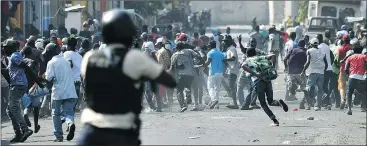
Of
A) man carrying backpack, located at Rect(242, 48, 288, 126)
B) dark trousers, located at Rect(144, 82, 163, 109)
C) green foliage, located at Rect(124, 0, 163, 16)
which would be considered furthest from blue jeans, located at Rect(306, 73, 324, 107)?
green foliage, located at Rect(124, 0, 163, 16)

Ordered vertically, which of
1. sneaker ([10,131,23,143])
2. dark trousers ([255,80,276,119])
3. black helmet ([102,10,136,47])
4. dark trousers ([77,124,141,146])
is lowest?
sneaker ([10,131,23,143])

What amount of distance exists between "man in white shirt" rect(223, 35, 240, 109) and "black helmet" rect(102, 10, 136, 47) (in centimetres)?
1359

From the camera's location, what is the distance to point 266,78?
16109 millimetres

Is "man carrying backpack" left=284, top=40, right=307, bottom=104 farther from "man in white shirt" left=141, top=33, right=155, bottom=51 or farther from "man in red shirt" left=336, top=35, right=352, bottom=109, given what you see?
"man in white shirt" left=141, top=33, right=155, bottom=51

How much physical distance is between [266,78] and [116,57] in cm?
967

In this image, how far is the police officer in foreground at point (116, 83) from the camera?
6605 mm

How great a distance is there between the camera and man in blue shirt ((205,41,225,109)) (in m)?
20.2

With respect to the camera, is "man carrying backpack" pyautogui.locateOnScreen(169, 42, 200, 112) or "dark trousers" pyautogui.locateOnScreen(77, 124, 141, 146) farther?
"man carrying backpack" pyautogui.locateOnScreen(169, 42, 200, 112)

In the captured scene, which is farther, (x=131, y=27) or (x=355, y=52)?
(x=355, y=52)

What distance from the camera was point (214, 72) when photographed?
66.6ft

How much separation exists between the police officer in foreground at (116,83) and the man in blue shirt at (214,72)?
44.2 feet

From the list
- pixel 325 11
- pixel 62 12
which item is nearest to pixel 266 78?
pixel 62 12

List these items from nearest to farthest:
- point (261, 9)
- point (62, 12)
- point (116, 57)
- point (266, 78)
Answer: point (116, 57), point (266, 78), point (62, 12), point (261, 9)

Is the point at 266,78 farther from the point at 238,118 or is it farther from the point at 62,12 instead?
the point at 62,12
